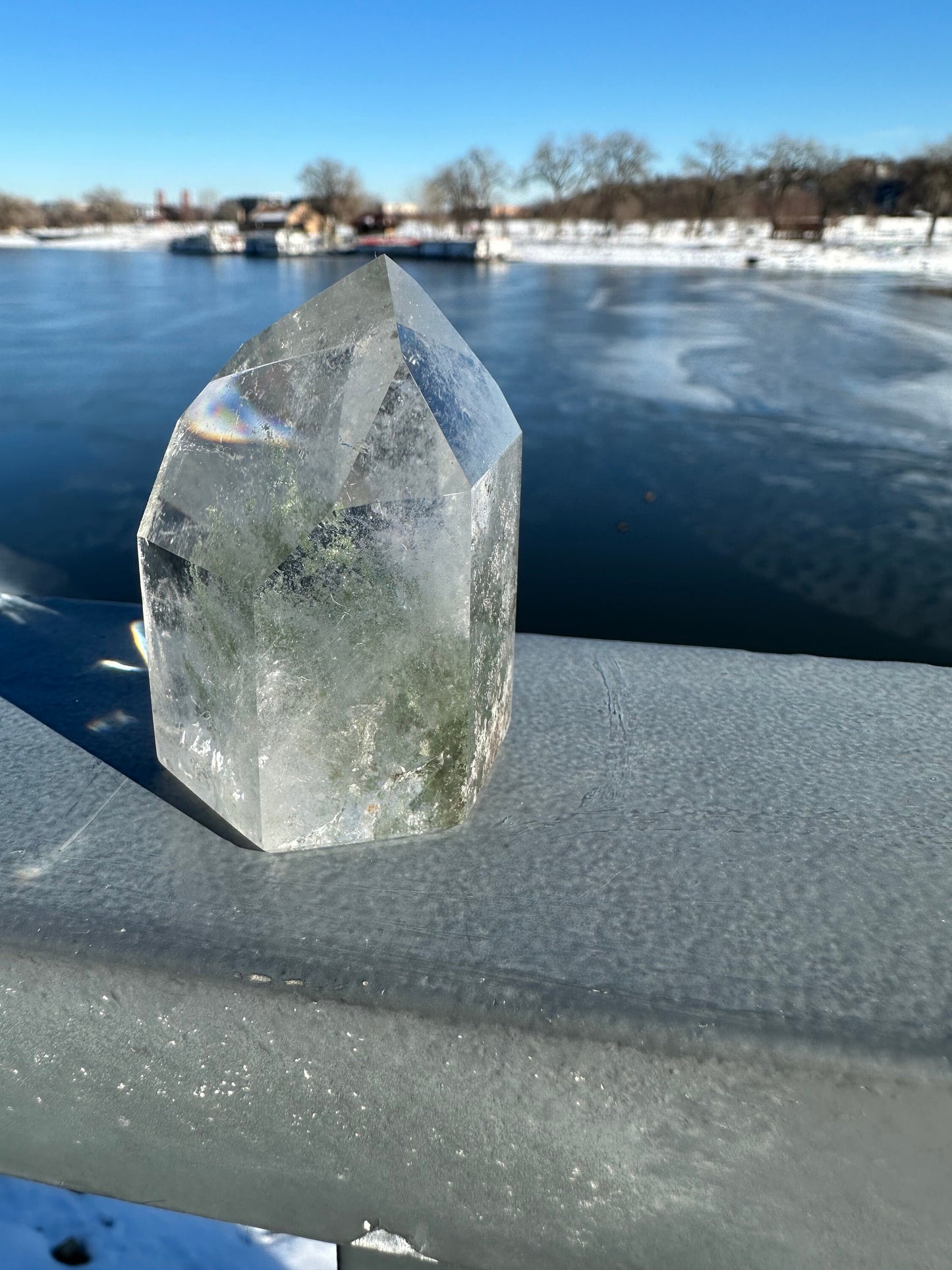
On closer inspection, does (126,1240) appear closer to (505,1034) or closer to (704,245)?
(505,1034)

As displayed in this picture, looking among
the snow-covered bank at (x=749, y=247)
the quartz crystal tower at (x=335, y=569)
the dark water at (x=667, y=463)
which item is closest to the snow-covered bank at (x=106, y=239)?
the snow-covered bank at (x=749, y=247)

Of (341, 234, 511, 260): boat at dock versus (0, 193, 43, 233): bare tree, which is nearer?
(341, 234, 511, 260): boat at dock

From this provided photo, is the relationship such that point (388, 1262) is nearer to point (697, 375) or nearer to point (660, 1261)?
point (660, 1261)

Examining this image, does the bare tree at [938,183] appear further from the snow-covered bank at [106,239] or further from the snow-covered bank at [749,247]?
the snow-covered bank at [106,239]

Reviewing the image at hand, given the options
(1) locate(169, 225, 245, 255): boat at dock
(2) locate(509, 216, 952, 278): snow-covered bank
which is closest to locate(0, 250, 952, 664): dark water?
(2) locate(509, 216, 952, 278): snow-covered bank

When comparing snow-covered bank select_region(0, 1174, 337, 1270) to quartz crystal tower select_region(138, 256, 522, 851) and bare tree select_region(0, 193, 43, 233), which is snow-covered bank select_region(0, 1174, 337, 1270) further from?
bare tree select_region(0, 193, 43, 233)


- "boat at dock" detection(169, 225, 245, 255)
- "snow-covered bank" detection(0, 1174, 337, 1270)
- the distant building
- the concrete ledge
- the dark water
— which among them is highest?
the distant building

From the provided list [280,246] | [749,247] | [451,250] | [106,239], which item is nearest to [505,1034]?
[451,250]
